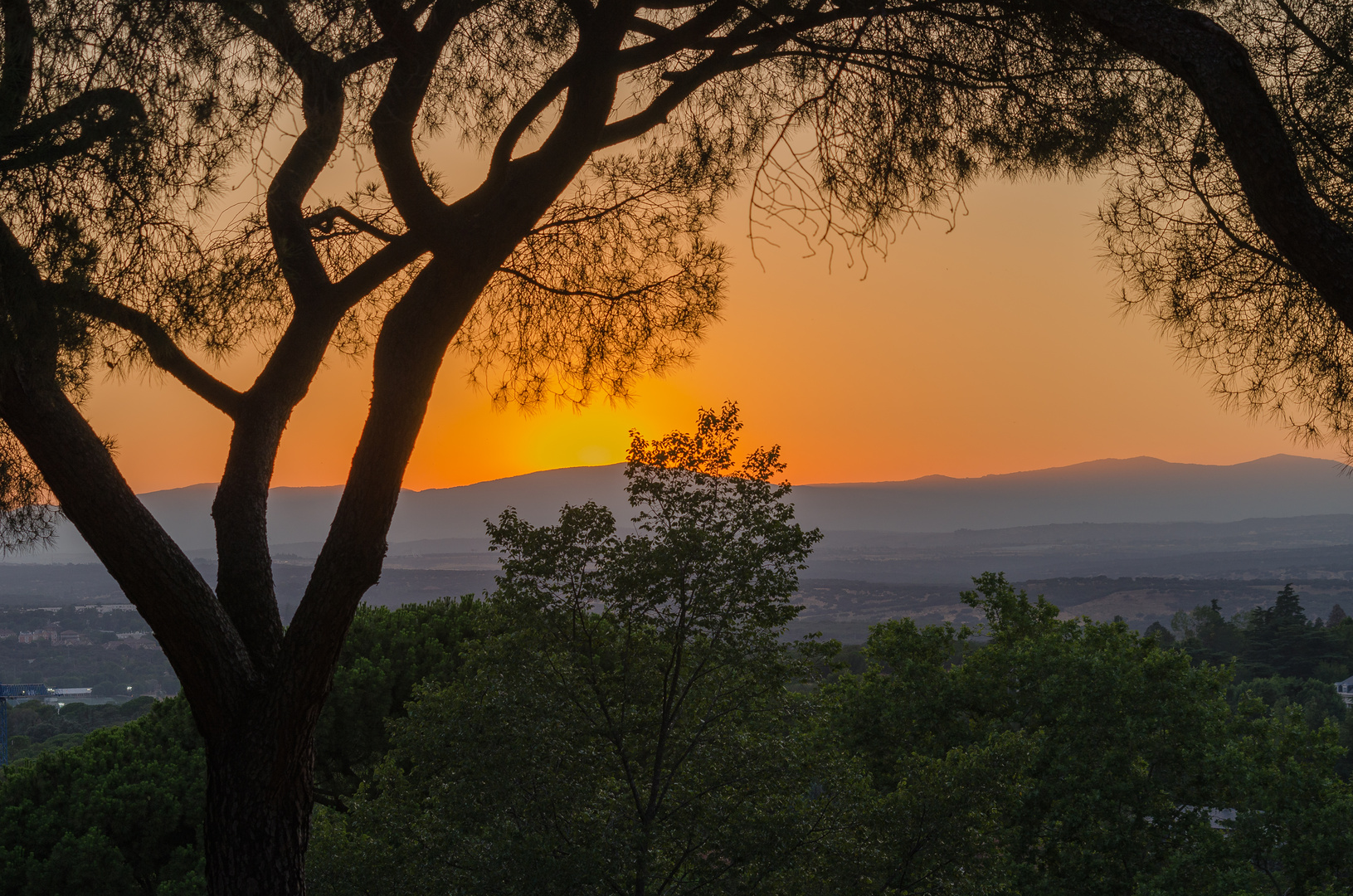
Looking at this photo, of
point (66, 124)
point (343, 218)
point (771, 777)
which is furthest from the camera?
point (771, 777)

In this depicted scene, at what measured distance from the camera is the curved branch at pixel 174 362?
480cm

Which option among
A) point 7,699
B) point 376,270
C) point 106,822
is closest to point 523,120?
point 376,270

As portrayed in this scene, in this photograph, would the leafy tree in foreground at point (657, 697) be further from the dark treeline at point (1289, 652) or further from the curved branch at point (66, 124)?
the dark treeline at point (1289, 652)

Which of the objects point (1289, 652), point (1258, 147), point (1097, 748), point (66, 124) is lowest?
point (1289, 652)

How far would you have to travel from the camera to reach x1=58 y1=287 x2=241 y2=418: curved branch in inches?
189

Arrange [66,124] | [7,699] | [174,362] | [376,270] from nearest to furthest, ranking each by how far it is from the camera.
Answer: [66,124]
[174,362]
[376,270]
[7,699]

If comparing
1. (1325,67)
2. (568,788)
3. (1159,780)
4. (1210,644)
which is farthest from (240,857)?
(1210,644)

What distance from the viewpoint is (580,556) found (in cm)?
796

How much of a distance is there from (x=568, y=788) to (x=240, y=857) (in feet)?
11.7

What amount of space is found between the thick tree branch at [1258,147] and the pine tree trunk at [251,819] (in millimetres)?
4469

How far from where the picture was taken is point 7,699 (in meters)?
43.6

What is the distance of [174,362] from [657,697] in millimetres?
4767

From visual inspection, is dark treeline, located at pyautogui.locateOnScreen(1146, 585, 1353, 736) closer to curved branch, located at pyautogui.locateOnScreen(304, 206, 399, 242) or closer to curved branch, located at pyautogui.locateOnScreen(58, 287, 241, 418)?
curved branch, located at pyautogui.locateOnScreen(304, 206, 399, 242)

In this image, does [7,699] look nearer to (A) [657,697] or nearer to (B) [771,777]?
(A) [657,697]
